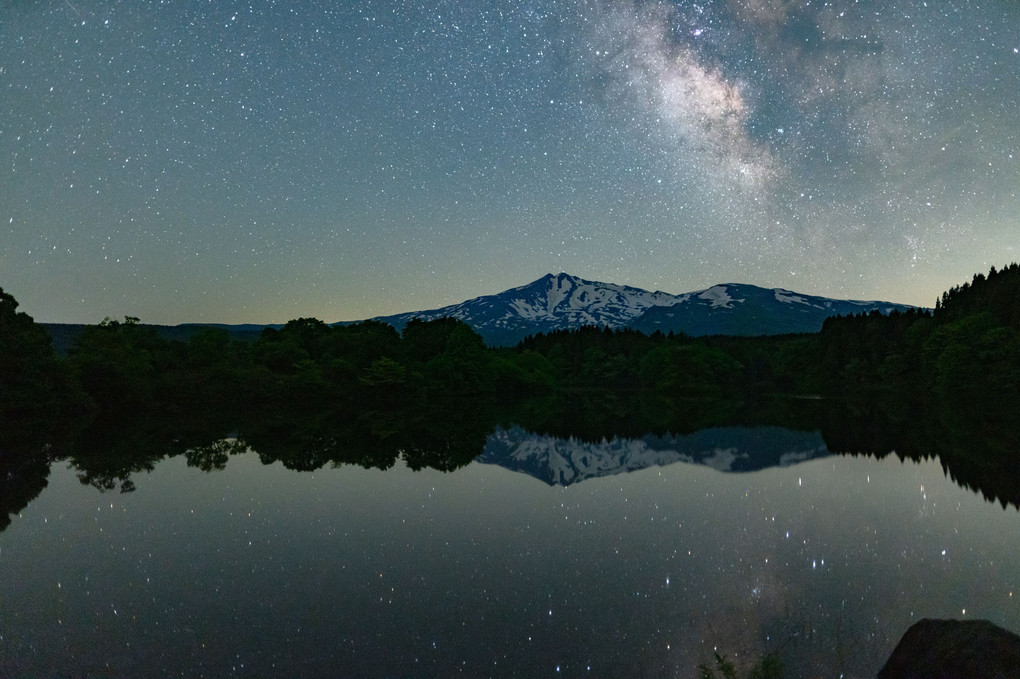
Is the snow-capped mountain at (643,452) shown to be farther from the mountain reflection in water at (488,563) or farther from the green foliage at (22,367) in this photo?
the green foliage at (22,367)

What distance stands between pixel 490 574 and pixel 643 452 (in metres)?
20.5

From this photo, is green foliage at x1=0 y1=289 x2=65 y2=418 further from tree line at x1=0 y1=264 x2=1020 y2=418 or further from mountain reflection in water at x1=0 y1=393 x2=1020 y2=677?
mountain reflection in water at x1=0 y1=393 x2=1020 y2=677

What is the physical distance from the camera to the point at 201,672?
8.46 meters

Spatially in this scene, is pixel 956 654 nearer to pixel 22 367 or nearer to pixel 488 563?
pixel 488 563

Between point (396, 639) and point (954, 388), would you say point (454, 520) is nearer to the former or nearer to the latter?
point (396, 639)

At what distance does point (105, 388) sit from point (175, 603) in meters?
62.8

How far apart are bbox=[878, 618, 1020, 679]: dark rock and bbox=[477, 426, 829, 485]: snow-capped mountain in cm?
1566

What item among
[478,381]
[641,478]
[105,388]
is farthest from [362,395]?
[641,478]

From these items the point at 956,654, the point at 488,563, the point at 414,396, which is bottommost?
the point at 414,396

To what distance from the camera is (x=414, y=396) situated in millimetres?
80500

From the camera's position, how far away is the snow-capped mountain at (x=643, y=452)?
88.8ft

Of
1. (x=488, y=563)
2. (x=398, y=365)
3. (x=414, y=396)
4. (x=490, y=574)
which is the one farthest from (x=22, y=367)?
(x=490, y=574)

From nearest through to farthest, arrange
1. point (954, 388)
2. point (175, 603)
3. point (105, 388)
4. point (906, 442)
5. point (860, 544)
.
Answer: point (175, 603) → point (860, 544) → point (906, 442) → point (105, 388) → point (954, 388)

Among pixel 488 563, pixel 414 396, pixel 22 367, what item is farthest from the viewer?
pixel 414 396
